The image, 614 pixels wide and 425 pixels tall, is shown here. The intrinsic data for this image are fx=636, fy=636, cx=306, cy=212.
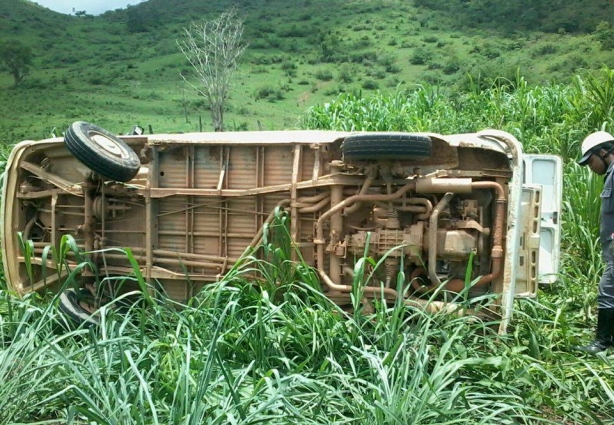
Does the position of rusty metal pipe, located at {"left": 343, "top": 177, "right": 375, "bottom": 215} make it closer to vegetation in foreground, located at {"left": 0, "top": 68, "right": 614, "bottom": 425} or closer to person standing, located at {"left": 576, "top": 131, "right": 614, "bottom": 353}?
vegetation in foreground, located at {"left": 0, "top": 68, "right": 614, "bottom": 425}

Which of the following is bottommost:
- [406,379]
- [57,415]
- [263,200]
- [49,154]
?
[57,415]

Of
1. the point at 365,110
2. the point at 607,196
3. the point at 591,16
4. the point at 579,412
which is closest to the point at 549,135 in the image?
the point at 365,110

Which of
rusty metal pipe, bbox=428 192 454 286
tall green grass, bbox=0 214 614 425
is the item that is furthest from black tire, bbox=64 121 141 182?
rusty metal pipe, bbox=428 192 454 286

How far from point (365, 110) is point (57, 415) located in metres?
8.25

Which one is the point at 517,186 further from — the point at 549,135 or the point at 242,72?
the point at 242,72

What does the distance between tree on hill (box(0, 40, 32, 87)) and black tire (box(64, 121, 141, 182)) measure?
12322 millimetres

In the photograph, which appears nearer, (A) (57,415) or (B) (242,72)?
(A) (57,415)

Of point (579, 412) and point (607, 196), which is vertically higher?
point (607, 196)

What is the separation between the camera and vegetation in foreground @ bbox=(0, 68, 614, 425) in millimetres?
2900

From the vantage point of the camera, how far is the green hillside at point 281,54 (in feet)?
51.4

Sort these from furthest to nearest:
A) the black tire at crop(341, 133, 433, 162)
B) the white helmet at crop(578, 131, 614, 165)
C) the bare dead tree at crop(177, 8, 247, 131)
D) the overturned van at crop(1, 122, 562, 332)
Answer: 1. the bare dead tree at crop(177, 8, 247, 131)
2. the white helmet at crop(578, 131, 614, 165)
3. the overturned van at crop(1, 122, 562, 332)
4. the black tire at crop(341, 133, 433, 162)

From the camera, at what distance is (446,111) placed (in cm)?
1045

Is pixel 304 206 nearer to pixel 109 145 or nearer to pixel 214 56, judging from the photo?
pixel 109 145

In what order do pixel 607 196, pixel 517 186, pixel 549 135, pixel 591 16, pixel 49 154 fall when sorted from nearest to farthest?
pixel 517 186 < pixel 607 196 < pixel 49 154 < pixel 549 135 < pixel 591 16
